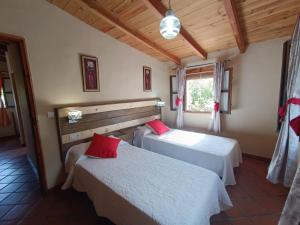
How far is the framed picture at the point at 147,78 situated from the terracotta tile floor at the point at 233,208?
2682 millimetres

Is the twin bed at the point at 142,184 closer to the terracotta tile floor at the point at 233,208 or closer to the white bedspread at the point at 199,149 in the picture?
the white bedspread at the point at 199,149

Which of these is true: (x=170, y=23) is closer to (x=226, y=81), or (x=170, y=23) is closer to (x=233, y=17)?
(x=233, y=17)

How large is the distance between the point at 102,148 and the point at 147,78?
87.0 inches

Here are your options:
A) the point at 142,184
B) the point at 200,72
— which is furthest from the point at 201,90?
the point at 142,184

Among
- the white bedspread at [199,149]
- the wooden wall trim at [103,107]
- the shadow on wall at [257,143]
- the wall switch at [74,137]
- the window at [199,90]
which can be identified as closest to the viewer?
the white bedspread at [199,149]

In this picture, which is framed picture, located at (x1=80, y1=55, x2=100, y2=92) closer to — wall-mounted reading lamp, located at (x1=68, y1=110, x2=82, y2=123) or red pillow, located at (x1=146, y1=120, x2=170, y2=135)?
wall-mounted reading lamp, located at (x1=68, y1=110, x2=82, y2=123)

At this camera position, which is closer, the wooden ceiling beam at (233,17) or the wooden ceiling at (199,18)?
the wooden ceiling beam at (233,17)

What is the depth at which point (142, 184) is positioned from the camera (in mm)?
1538

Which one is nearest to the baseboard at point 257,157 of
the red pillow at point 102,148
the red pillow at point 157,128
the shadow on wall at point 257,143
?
the shadow on wall at point 257,143

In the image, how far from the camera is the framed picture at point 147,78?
372cm

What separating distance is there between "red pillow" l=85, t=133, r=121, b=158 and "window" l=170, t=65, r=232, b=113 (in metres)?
2.48

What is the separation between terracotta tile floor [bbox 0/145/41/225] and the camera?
6.13ft

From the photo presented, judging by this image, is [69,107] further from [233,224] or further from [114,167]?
[233,224]

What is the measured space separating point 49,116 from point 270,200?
3.35 m
